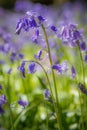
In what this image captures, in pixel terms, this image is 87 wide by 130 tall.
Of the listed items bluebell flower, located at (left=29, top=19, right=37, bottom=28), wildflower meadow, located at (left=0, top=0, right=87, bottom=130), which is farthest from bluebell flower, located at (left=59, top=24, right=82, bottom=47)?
bluebell flower, located at (left=29, top=19, right=37, bottom=28)

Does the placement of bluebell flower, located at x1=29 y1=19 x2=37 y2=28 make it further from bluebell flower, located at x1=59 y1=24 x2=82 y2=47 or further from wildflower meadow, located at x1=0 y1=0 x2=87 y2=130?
bluebell flower, located at x1=59 y1=24 x2=82 y2=47

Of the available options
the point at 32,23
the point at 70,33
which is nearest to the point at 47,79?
the point at 32,23

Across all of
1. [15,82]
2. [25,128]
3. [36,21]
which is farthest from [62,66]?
[15,82]

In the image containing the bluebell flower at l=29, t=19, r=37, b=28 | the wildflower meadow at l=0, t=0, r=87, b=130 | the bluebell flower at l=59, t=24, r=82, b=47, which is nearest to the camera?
the bluebell flower at l=29, t=19, r=37, b=28

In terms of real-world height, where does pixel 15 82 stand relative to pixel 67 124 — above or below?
above

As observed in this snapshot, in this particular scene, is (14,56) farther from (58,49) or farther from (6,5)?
(6,5)

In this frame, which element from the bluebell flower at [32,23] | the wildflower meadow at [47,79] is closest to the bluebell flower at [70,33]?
the wildflower meadow at [47,79]

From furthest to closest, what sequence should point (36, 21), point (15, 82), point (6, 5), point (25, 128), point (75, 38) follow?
point (6, 5) < point (15, 82) < point (25, 128) < point (75, 38) < point (36, 21)

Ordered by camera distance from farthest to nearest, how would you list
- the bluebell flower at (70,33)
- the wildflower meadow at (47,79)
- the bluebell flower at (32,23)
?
1. the bluebell flower at (70,33)
2. the wildflower meadow at (47,79)
3. the bluebell flower at (32,23)

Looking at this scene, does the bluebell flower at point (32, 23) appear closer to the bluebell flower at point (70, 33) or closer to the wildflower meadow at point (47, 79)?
the wildflower meadow at point (47, 79)

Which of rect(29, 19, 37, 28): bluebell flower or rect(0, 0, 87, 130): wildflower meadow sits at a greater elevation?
rect(29, 19, 37, 28): bluebell flower

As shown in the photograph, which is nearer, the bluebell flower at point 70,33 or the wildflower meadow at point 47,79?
the wildflower meadow at point 47,79
